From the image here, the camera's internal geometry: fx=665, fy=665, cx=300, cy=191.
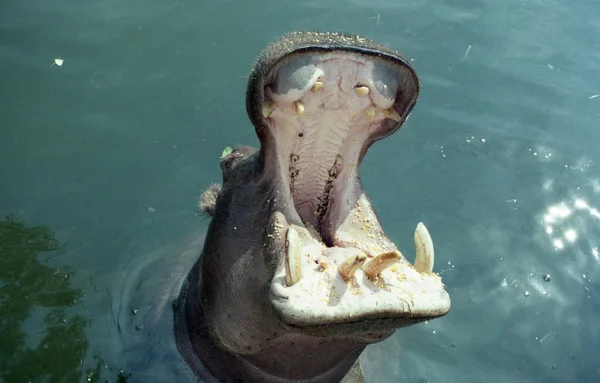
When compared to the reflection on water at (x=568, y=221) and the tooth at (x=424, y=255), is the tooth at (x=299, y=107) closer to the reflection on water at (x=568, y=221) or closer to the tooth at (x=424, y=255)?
the tooth at (x=424, y=255)

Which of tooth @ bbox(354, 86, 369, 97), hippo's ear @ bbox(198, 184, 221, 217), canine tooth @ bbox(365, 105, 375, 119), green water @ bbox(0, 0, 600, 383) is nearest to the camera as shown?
tooth @ bbox(354, 86, 369, 97)

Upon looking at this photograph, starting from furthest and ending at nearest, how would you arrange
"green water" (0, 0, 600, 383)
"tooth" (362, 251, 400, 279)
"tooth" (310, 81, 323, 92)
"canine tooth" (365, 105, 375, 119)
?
"green water" (0, 0, 600, 383), "canine tooth" (365, 105, 375, 119), "tooth" (310, 81, 323, 92), "tooth" (362, 251, 400, 279)

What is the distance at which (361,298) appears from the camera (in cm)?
325

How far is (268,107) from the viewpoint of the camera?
148 inches

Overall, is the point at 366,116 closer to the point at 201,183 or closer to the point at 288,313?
the point at 288,313

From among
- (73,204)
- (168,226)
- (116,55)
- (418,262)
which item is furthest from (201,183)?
(418,262)

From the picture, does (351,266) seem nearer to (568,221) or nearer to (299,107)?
(299,107)

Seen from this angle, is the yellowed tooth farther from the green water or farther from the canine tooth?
the green water

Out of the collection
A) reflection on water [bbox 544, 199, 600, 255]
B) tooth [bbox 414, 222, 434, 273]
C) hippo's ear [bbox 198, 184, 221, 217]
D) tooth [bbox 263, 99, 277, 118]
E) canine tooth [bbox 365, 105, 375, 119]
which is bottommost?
reflection on water [bbox 544, 199, 600, 255]

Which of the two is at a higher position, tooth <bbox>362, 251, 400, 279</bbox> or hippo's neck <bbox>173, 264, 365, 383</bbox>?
tooth <bbox>362, 251, 400, 279</bbox>

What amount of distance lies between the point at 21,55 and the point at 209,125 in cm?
288

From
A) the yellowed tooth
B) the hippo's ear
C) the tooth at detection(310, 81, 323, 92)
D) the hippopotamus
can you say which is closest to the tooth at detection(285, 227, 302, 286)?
the hippopotamus

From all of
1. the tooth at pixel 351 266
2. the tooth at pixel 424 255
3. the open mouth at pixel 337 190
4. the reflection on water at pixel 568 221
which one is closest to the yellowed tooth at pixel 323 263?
the open mouth at pixel 337 190

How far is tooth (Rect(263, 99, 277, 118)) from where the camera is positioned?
373 cm
